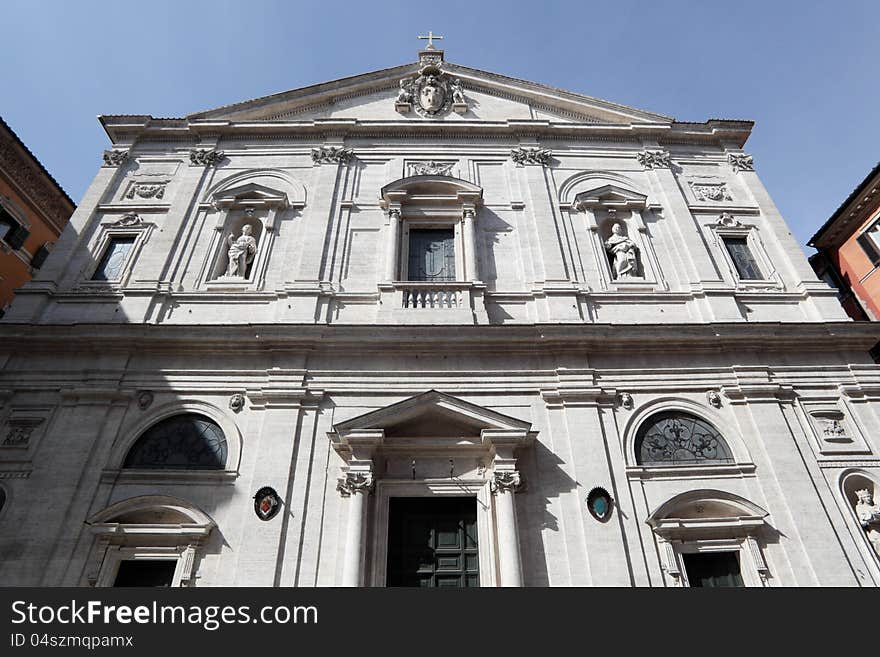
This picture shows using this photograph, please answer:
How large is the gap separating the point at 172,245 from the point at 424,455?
326 inches

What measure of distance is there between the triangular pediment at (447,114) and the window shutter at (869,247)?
680cm

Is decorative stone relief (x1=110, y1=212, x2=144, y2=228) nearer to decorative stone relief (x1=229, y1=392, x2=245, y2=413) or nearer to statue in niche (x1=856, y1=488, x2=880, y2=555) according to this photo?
decorative stone relief (x1=229, y1=392, x2=245, y2=413)

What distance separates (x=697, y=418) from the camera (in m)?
11.1

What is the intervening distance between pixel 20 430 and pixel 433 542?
27.0 feet

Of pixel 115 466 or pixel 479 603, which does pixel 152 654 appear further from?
pixel 115 466

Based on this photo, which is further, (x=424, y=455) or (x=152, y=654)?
(x=424, y=455)

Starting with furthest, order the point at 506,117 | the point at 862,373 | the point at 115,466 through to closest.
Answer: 1. the point at 506,117
2. the point at 862,373
3. the point at 115,466

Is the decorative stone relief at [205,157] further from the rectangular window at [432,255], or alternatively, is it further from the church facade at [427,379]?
the rectangular window at [432,255]

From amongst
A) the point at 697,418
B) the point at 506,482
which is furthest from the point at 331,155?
the point at 697,418

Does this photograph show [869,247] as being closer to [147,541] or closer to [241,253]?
[241,253]

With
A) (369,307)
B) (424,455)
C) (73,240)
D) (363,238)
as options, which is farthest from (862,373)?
(73,240)

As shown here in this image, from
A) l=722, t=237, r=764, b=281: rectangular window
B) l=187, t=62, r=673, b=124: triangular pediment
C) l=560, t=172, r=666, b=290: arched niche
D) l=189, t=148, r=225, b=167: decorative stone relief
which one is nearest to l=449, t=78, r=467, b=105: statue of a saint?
l=187, t=62, r=673, b=124: triangular pediment

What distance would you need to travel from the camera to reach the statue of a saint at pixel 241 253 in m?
13.3

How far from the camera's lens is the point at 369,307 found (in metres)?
12.5
